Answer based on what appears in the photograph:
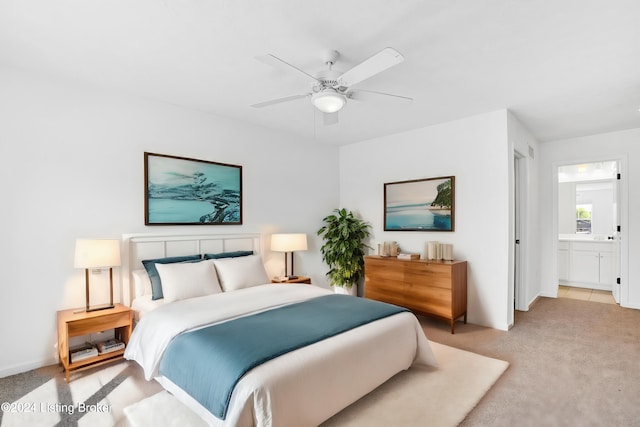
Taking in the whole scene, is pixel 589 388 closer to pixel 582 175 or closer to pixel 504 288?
pixel 504 288

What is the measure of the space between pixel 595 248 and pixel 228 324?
21.4ft

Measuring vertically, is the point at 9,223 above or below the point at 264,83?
below

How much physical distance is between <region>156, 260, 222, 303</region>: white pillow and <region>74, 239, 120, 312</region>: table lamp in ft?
1.31

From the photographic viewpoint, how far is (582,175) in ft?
21.9

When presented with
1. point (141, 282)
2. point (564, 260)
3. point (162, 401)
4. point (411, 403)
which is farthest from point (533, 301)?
point (141, 282)

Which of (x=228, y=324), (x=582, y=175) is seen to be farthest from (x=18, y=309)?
(x=582, y=175)

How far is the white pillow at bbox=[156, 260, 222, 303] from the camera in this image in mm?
3088

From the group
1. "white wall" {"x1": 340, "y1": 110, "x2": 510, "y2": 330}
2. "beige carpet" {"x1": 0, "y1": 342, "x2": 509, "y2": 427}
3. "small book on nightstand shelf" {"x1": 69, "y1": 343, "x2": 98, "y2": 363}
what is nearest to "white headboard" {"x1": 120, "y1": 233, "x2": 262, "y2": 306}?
"small book on nightstand shelf" {"x1": 69, "y1": 343, "x2": 98, "y2": 363}

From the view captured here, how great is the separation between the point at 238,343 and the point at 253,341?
9 centimetres

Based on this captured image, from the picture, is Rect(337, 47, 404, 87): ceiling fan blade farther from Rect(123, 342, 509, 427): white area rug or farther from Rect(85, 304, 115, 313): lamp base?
Rect(85, 304, 115, 313): lamp base

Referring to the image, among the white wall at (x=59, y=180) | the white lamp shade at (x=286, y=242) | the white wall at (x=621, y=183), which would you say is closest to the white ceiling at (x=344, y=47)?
the white wall at (x=59, y=180)

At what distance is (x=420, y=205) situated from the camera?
4730 millimetres

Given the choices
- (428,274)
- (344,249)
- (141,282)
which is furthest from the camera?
(344,249)

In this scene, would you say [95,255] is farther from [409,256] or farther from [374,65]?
[409,256]
